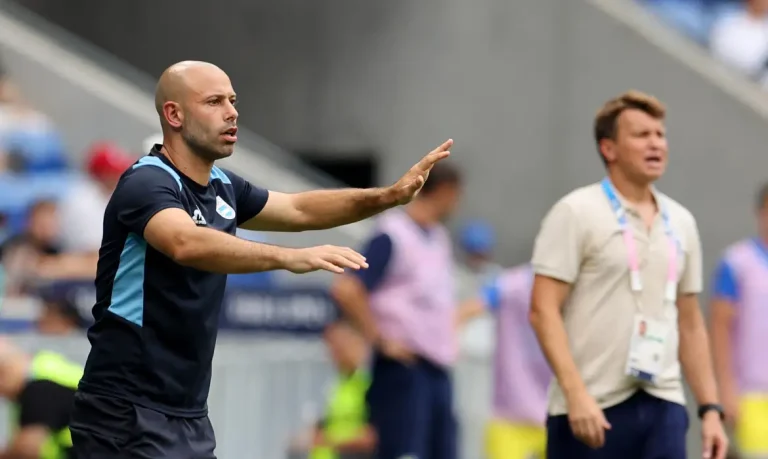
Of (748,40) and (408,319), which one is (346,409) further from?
(748,40)

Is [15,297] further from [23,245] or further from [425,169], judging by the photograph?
[425,169]

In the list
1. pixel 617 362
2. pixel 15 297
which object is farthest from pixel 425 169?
pixel 15 297

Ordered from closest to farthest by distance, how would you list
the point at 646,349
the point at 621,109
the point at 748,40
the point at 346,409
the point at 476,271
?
1. the point at 646,349
2. the point at 621,109
3. the point at 346,409
4. the point at 476,271
5. the point at 748,40

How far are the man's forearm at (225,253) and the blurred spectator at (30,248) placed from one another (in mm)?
5717

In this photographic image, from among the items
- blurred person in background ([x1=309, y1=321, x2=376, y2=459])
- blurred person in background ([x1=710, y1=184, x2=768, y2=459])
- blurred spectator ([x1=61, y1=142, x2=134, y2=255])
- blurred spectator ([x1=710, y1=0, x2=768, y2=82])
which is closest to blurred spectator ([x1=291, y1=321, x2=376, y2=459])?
blurred person in background ([x1=309, y1=321, x2=376, y2=459])

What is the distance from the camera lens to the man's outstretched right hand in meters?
4.54

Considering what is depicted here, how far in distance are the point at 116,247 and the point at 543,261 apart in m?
2.02

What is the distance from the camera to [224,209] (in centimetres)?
523

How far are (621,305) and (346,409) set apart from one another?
3847 mm

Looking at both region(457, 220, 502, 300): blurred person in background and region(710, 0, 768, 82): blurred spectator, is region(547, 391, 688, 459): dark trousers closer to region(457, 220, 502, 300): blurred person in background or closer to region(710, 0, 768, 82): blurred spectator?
region(457, 220, 502, 300): blurred person in background

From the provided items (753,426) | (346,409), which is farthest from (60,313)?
(753,426)

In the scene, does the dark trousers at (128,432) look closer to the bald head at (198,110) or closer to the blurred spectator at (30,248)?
the bald head at (198,110)

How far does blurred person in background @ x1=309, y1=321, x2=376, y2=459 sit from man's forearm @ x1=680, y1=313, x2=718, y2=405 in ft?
11.1

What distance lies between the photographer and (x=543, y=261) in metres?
6.35
